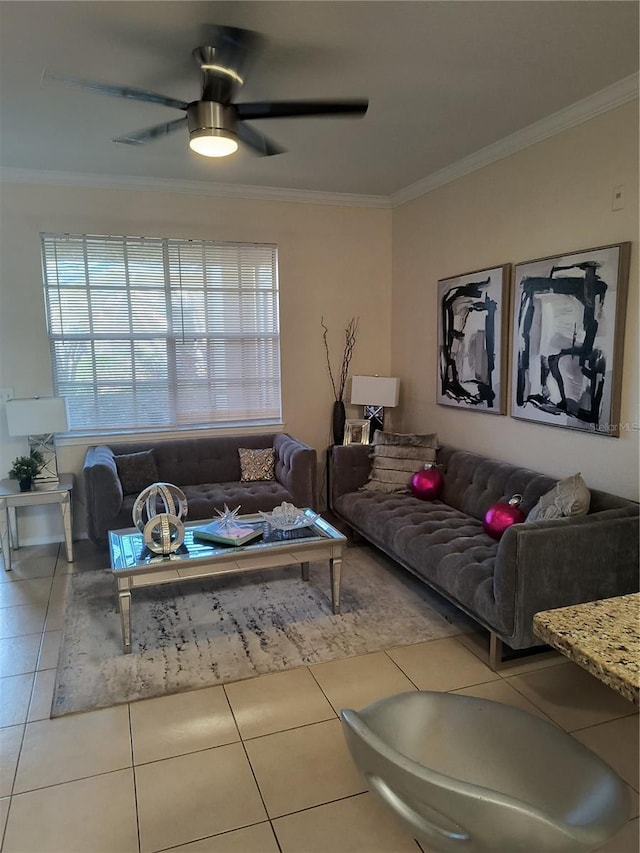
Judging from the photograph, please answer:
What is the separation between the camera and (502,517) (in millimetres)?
3150

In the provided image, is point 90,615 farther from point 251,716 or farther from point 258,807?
point 258,807

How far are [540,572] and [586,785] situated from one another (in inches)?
53.6

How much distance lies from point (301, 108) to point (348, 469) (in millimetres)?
2671

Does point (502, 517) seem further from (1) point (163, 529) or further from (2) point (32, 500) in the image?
(2) point (32, 500)

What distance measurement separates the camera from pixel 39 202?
4.17 m

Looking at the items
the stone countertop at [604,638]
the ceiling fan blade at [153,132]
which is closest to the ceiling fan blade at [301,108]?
the ceiling fan blade at [153,132]

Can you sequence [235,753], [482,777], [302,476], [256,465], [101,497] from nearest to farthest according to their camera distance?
[482,777], [235,753], [101,497], [302,476], [256,465]

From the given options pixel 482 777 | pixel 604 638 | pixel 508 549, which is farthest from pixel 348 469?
pixel 604 638

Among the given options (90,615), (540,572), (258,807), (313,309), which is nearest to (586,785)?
(258,807)

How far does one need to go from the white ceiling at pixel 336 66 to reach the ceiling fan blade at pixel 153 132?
0.30m

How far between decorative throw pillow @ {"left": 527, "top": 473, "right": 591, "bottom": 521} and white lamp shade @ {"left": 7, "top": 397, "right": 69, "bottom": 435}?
321 centimetres

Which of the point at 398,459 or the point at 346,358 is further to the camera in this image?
the point at 346,358

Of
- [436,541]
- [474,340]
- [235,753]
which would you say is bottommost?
[235,753]

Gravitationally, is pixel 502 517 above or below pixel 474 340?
below
